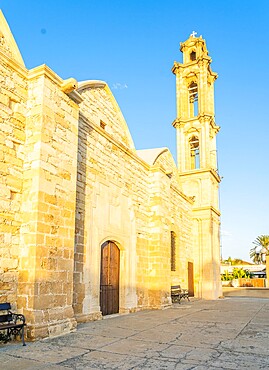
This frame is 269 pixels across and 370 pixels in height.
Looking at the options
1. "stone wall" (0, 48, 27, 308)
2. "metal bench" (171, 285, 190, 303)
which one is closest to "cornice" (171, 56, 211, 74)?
"metal bench" (171, 285, 190, 303)

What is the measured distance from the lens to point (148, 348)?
5.01m

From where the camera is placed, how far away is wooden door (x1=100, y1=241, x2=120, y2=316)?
340 inches

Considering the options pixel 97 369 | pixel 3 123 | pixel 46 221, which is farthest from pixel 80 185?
pixel 97 369

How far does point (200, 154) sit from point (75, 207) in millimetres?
12509

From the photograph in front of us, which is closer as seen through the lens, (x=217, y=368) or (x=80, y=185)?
(x=217, y=368)

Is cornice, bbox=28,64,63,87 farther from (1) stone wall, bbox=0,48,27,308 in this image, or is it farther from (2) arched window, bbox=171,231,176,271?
(2) arched window, bbox=171,231,176,271

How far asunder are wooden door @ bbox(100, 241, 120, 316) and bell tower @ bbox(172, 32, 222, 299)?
27.4 feet

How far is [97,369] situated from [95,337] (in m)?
1.89

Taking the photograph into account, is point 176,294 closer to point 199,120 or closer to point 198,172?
point 198,172

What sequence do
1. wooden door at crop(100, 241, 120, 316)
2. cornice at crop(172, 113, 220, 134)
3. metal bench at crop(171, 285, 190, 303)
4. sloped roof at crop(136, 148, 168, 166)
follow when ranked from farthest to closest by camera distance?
cornice at crop(172, 113, 220, 134) < metal bench at crop(171, 285, 190, 303) < sloped roof at crop(136, 148, 168, 166) < wooden door at crop(100, 241, 120, 316)

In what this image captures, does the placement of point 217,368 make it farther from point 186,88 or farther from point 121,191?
point 186,88

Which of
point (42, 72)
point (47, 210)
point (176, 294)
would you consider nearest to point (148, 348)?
point (47, 210)

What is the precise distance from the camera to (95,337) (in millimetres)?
5793

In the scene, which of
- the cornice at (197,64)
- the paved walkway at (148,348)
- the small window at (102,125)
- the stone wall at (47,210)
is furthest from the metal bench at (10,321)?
the cornice at (197,64)
